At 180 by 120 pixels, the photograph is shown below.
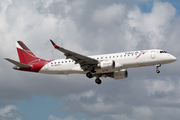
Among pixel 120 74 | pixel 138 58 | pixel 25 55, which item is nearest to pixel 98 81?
pixel 120 74

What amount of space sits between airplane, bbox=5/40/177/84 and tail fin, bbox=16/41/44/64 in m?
1.07

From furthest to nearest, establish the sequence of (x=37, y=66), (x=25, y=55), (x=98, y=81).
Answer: (x=25, y=55) → (x=98, y=81) → (x=37, y=66)

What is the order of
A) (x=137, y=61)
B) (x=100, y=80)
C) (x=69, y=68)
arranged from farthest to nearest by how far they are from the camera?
(x=100, y=80) → (x=69, y=68) → (x=137, y=61)

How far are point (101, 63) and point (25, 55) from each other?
16.3 meters

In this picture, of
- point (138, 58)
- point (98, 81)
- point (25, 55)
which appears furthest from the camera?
point (25, 55)

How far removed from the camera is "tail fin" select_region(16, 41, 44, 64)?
55341 millimetres

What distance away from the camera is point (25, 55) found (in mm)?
56250

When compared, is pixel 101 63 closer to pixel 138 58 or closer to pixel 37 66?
pixel 138 58

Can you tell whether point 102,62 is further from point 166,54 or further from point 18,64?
point 18,64

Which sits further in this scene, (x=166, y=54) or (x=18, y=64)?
(x=18, y=64)

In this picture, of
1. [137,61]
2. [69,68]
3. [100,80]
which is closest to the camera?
[137,61]

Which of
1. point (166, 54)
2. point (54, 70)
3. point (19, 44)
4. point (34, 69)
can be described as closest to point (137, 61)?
point (166, 54)

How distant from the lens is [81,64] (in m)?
49.7

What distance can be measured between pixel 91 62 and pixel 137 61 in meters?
7.60
